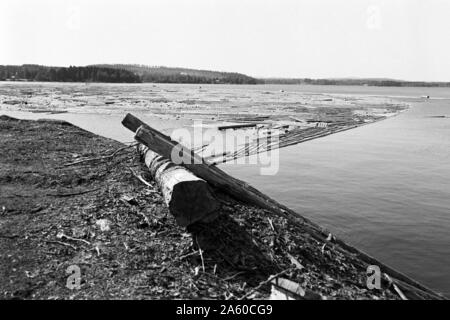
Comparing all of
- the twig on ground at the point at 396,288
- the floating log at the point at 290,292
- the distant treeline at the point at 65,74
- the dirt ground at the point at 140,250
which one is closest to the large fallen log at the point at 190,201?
the dirt ground at the point at 140,250

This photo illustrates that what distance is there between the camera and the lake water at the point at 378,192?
980 cm

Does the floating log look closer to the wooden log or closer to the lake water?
the lake water

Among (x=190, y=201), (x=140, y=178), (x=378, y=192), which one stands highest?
(x=190, y=201)

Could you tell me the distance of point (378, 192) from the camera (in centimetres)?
1434

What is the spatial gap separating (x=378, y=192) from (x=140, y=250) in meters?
10.4

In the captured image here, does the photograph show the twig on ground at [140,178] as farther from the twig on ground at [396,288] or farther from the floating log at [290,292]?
the twig on ground at [396,288]

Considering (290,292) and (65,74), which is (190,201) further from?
(65,74)

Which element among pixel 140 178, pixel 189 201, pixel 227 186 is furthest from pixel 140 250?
pixel 140 178

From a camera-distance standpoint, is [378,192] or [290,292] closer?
[290,292]

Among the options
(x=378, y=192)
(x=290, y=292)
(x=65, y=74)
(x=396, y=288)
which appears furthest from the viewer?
(x=65, y=74)

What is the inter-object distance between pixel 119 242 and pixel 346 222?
22.6ft

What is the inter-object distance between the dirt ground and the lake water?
118 inches

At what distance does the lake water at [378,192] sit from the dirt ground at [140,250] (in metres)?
3.00

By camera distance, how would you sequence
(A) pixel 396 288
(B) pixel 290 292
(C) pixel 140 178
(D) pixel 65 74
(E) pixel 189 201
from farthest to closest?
(D) pixel 65 74 → (C) pixel 140 178 → (E) pixel 189 201 → (A) pixel 396 288 → (B) pixel 290 292
